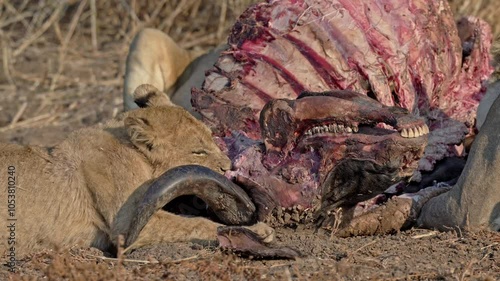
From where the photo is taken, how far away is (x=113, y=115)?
7902mm

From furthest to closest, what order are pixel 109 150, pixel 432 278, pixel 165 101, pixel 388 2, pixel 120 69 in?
pixel 120 69 → pixel 388 2 → pixel 165 101 → pixel 109 150 → pixel 432 278

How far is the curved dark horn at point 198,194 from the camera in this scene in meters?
4.28

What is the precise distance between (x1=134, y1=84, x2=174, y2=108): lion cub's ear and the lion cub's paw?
910 mm

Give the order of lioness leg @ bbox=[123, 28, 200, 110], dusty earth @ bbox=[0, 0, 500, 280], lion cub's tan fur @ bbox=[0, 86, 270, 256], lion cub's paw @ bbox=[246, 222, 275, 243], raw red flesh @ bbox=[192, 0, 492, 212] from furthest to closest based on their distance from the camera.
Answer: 1. lioness leg @ bbox=[123, 28, 200, 110]
2. raw red flesh @ bbox=[192, 0, 492, 212]
3. lion cub's tan fur @ bbox=[0, 86, 270, 256]
4. lion cub's paw @ bbox=[246, 222, 275, 243]
5. dusty earth @ bbox=[0, 0, 500, 280]

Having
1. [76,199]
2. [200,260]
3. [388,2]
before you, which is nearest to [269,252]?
[200,260]

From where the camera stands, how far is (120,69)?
9.23m

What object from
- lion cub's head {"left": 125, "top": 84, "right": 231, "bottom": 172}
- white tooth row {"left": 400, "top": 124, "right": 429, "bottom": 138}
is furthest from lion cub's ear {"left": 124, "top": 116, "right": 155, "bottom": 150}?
white tooth row {"left": 400, "top": 124, "right": 429, "bottom": 138}

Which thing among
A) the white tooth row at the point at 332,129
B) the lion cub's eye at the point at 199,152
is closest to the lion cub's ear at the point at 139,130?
the lion cub's eye at the point at 199,152

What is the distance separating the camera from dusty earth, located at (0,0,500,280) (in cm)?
385

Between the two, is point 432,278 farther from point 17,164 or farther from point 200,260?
point 17,164

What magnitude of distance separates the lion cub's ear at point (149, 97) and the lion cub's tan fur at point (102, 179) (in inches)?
8.2

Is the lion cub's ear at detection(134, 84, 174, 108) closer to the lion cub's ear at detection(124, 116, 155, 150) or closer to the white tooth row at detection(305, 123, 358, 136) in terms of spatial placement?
the lion cub's ear at detection(124, 116, 155, 150)

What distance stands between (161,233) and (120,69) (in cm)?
495

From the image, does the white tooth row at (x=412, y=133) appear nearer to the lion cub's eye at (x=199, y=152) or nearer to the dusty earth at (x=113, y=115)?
the dusty earth at (x=113, y=115)
